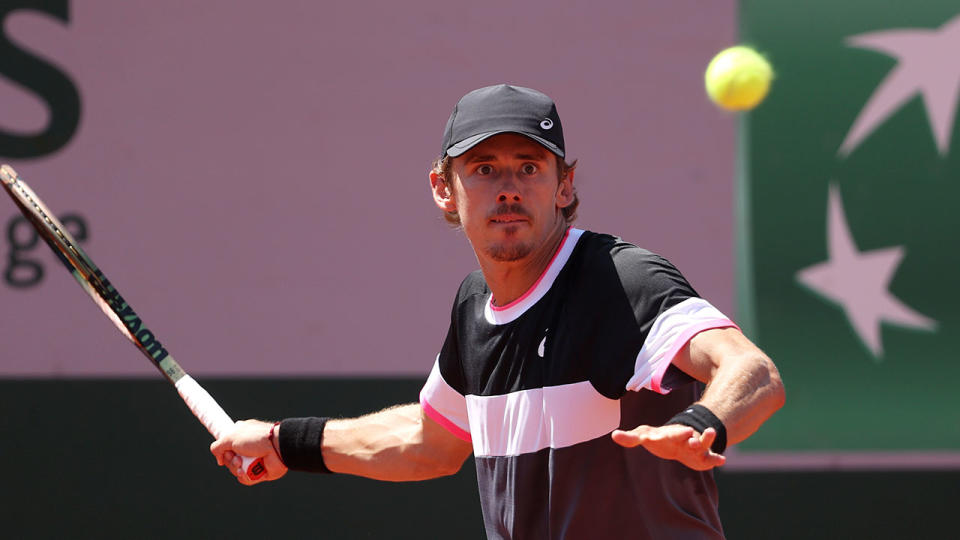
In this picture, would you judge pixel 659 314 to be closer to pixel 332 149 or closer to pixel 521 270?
pixel 521 270

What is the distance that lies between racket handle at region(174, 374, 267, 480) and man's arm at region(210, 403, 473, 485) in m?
0.02

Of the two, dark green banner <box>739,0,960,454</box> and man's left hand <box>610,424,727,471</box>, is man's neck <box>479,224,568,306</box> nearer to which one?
man's left hand <box>610,424,727,471</box>

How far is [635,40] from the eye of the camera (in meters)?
5.32

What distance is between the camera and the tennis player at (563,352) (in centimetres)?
240

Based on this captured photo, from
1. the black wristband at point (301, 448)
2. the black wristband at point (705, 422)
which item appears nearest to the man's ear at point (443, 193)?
the black wristband at point (301, 448)

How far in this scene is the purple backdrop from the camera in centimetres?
528

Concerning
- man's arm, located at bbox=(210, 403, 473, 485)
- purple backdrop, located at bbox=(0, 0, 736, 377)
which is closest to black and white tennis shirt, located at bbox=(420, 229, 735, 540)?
man's arm, located at bbox=(210, 403, 473, 485)

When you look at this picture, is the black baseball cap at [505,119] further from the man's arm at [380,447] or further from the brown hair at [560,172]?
the man's arm at [380,447]

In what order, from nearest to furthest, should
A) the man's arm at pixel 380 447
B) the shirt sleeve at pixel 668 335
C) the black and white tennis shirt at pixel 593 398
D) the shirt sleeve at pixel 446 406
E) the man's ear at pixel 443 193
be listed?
the shirt sleeve at pixel 668 335
the black and white tennis shirt at pixel 593 398
the man's ear at pixel 443 193
the shirt sleeve at pixel 446 406
the man's arm at pixel 380 447

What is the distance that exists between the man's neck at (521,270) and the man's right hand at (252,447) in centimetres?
87

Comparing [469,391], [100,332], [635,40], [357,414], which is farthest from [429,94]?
[469,391]

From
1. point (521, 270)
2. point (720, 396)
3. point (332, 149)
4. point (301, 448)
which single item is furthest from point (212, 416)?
point (332, 149)

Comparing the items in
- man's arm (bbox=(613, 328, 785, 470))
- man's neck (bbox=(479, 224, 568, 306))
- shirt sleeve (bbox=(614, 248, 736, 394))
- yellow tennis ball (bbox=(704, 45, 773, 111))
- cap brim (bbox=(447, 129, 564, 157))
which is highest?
cap brim (bbox=(447, 129, 564, 157))

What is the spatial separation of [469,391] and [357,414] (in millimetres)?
2444
